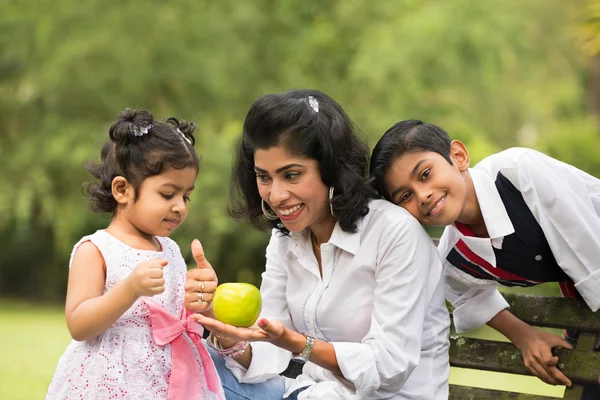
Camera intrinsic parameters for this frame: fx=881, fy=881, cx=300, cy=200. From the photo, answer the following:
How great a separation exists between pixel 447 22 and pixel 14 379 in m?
6.97

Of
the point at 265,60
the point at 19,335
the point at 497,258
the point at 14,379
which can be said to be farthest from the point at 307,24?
the point at 497,258

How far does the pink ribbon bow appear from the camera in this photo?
2703mm

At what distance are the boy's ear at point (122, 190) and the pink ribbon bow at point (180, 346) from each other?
33cm

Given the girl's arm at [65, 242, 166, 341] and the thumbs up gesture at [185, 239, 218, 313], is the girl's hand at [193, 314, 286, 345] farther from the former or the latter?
the girl's arm at [65, 242, 166, 341]

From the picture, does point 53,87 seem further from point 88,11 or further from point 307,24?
point 307,24

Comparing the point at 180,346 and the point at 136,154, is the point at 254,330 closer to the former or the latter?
the point at 180,346

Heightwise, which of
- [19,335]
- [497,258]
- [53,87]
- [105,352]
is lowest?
[19,335]

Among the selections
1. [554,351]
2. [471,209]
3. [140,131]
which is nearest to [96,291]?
[140,131]

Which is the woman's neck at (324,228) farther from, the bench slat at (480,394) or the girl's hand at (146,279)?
the bench slat at (480,394)

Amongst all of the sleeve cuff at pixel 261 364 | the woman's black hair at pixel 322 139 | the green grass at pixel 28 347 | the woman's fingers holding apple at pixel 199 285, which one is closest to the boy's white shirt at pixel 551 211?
the woman's black hair at pixel 322 139

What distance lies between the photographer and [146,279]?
247cm

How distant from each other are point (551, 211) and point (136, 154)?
1354 mm

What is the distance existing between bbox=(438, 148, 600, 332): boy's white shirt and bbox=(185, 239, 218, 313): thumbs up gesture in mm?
905

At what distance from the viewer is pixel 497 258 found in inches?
117
